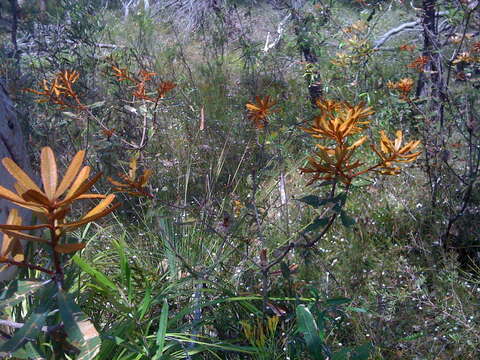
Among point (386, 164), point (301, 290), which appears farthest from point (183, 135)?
point (386, 164)

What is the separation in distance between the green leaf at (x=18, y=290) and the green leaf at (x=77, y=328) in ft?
0.29

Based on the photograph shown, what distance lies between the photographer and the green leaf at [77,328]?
925 mm

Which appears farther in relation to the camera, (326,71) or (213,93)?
(213,93)

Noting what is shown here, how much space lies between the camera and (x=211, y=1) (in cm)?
511

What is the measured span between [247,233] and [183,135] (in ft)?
4.27

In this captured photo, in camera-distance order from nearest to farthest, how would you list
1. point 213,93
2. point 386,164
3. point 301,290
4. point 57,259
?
point 57,259, point 386,164, point 301,290, point 213,93

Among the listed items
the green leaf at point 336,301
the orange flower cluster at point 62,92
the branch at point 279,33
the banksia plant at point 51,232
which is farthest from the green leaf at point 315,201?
the branch at point 279,33

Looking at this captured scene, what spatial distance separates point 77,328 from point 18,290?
0.17 m

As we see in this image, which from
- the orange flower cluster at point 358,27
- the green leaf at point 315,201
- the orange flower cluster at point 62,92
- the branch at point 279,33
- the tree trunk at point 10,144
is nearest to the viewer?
the green leaf at point 315,201

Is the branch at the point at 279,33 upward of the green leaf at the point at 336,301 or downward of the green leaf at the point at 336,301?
upward

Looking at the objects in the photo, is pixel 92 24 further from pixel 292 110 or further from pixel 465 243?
pixel 465 243

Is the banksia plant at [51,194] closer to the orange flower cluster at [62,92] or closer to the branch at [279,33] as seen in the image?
the orange flower cluster at [62,92]

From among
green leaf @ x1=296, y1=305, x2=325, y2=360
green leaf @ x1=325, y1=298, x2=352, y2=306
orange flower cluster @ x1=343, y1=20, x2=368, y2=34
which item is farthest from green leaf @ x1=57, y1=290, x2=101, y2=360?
orange flower cluster @ x1=343, y1=20, x2=368, y2=34

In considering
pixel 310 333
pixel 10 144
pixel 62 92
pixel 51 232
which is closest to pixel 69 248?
pixel 51 232
